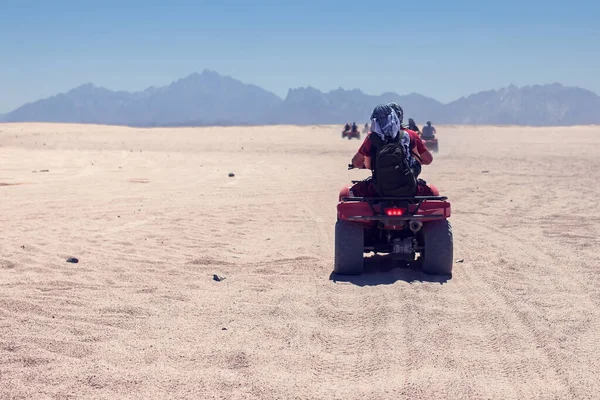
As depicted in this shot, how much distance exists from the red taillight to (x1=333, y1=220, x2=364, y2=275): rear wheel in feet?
1.33

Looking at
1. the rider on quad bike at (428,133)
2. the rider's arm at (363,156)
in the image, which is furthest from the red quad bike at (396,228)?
the rider on quad bike at (428,133)

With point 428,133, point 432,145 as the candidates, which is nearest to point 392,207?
point 432,145

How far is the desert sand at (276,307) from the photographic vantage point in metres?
4.81

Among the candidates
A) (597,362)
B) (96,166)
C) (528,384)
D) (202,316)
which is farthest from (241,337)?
(96,166)

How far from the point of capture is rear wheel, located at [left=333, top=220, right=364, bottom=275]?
775cm

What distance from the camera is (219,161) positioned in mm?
26266

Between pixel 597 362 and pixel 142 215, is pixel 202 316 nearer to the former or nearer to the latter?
pixel 597 362

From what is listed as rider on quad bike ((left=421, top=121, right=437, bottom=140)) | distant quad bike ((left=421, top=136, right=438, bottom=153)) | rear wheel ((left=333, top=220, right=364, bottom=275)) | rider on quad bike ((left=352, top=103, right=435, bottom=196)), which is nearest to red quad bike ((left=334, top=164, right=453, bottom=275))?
rear wheel ((left=333, top=220, right=364, bottom=275))

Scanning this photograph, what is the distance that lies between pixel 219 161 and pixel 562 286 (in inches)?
781

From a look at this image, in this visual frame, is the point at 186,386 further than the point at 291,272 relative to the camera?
No

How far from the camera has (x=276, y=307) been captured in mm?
6562

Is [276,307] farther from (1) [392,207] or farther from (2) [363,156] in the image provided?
(2) [363,156]

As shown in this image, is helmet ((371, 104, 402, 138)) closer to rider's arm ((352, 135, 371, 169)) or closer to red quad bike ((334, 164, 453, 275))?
rider's arm ((352, 135, 371, 169))

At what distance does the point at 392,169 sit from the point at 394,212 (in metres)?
0.47
